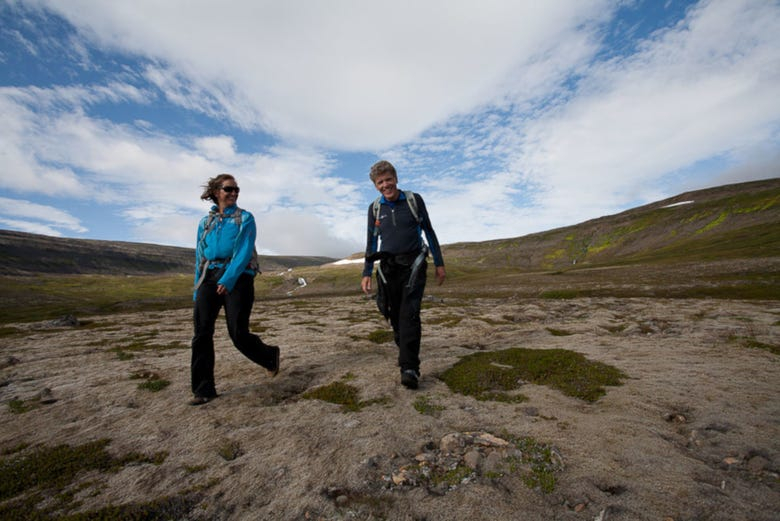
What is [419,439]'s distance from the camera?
4.39 m

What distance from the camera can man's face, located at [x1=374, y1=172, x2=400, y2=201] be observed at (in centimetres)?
737

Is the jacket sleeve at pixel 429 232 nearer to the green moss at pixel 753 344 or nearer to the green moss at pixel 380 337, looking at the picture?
the green moss at pixel 380 337

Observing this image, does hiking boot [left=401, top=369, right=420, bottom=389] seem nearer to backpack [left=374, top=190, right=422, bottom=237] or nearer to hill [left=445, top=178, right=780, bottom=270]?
backpack [left=374, top=190, right=422, bottom=237]

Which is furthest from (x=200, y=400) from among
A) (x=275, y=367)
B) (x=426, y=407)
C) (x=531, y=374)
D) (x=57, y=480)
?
(x=531, y=374)

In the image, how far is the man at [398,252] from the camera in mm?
7078

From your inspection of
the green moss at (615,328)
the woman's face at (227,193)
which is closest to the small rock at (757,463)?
the woman's face at (227,193)

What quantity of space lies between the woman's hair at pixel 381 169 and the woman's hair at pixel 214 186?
292 centimetres

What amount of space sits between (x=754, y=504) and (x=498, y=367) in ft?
14.4

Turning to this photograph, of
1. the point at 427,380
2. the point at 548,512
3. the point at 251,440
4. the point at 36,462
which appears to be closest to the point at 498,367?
the point at 427,380

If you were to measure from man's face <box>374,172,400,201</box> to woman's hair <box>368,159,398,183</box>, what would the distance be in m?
0.06

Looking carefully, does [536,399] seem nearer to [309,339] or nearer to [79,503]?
[79,503]

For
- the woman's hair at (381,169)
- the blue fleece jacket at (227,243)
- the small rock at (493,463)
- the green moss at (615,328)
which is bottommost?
the green moss at (615,328)

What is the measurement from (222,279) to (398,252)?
11.3 ft

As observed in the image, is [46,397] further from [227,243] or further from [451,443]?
[451,443]
